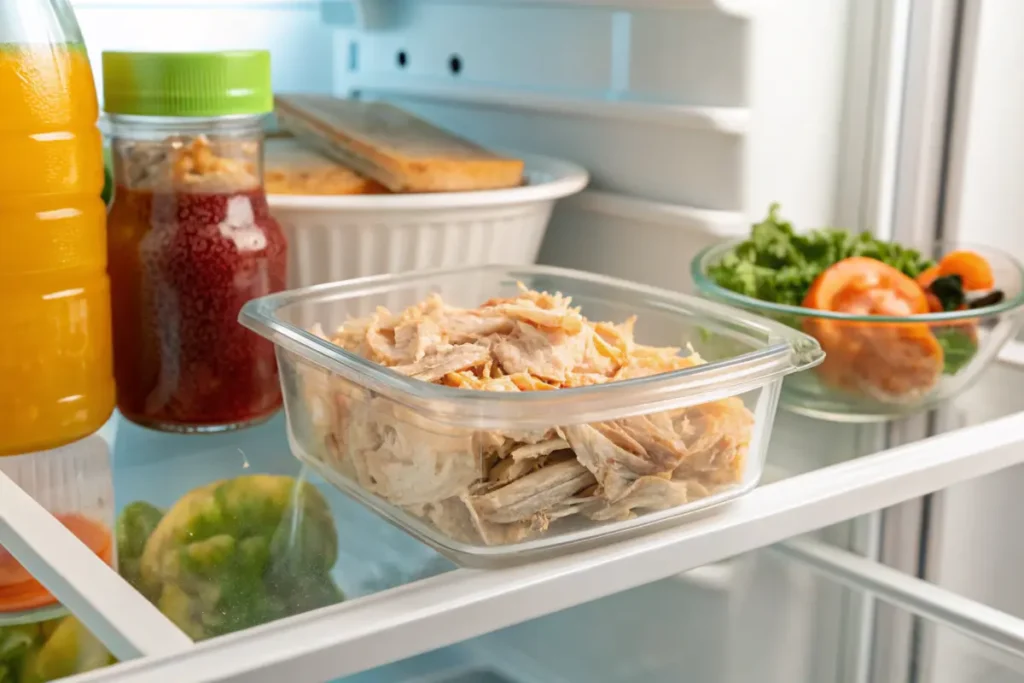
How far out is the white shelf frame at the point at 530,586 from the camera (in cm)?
48

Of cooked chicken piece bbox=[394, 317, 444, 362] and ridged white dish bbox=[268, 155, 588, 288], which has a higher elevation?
ridged white dish bbox=[268, 155, 588, 288]

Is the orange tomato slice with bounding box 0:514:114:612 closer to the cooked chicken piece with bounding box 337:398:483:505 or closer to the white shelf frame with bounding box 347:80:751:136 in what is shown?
the cooked chicken piece with bounding box 337:398:483:505

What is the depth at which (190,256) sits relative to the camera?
78 centimetres

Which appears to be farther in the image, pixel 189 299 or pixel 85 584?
pixel 189 299

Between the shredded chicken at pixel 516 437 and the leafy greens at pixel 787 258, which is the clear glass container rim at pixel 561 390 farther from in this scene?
the leafy greens at pixel 787 258

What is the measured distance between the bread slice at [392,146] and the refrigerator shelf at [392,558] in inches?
9.4

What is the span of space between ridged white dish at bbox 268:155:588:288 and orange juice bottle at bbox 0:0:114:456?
174 mm

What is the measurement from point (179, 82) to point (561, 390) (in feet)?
1.14

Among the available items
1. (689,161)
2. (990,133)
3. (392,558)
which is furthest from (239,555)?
(990,133)

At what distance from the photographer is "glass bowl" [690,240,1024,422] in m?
0.82

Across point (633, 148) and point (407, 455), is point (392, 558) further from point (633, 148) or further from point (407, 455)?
point (633, 148)

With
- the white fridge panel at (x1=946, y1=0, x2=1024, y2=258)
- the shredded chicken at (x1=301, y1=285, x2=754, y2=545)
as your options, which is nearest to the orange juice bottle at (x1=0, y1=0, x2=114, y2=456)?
the shredded chicken at (x1=301, y1=285, x2=754, y2=545)

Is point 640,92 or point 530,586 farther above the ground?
point 640,92

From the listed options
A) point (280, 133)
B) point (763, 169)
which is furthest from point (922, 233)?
point (280, 133)
